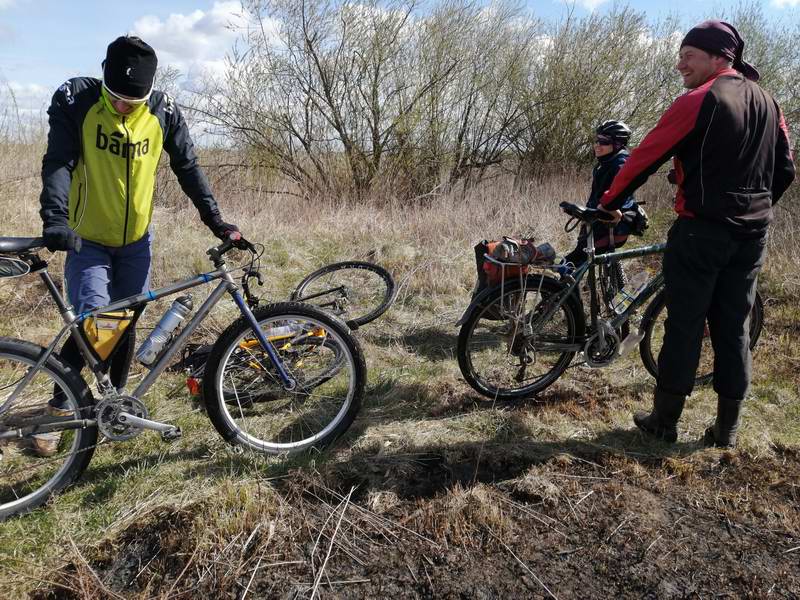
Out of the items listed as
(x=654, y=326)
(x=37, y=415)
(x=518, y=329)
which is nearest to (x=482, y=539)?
(x=518, y=329)

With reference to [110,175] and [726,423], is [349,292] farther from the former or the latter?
[726,423]

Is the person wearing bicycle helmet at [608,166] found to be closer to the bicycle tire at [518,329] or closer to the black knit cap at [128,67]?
the bicycle tire at [518,329]

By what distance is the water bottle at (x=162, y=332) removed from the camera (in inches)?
111

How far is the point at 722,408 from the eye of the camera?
3088 mm

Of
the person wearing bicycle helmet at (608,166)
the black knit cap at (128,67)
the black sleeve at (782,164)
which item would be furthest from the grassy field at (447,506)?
the black knit cap at (128,67)

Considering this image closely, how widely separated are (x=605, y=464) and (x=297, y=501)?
162 centimetres

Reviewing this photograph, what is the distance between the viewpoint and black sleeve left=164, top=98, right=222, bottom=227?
9.90ft

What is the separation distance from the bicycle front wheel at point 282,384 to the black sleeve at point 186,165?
0.70 m

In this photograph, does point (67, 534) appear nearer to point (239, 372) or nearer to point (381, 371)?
point (239, 372)

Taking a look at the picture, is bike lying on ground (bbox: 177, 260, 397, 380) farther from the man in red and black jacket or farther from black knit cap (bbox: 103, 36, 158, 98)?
the man in red and black jacket

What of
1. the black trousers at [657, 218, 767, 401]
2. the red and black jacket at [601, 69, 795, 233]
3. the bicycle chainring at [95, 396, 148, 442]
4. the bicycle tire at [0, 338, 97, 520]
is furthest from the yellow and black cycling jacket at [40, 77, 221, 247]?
the black trousers at [657, 218, 767, 401]

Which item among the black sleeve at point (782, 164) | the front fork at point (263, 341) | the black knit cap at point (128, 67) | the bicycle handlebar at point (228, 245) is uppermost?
the black knit cap at point (128, 67)

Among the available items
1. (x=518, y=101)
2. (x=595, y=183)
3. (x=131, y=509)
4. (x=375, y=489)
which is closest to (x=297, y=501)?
(x=375, y=489)

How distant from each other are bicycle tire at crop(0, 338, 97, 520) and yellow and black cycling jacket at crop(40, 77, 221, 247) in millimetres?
634
